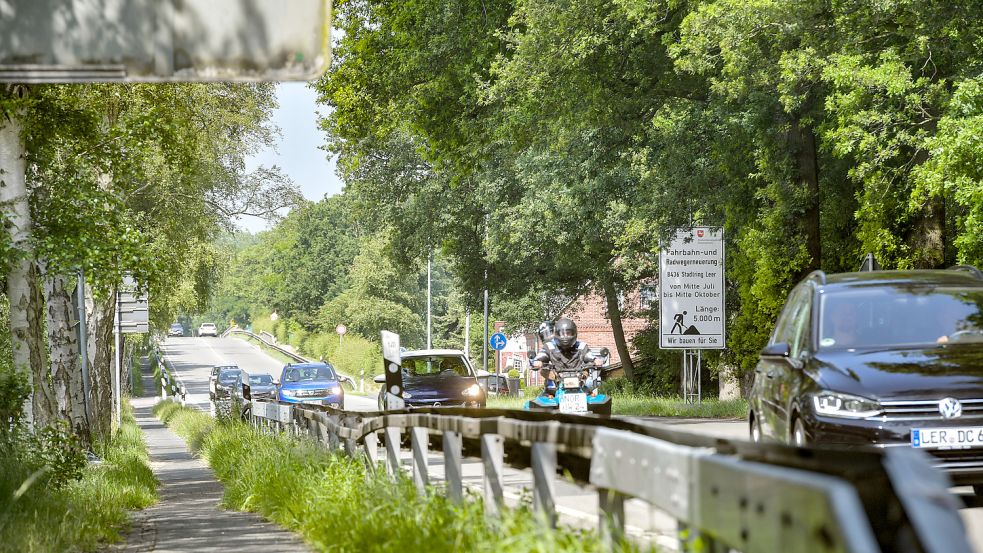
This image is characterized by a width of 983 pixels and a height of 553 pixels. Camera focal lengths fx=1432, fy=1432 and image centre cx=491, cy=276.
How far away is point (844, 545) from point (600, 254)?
45238 millimetres

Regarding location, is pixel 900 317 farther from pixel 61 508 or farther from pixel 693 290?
pixel 693 290

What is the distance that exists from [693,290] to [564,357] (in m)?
14.3

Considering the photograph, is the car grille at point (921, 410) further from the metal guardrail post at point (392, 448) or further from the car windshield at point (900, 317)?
the metal guardrail post at point (392, 448)

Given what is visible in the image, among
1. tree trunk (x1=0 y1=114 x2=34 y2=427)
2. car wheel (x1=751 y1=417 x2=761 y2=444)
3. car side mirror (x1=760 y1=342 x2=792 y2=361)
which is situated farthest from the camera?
tree trunk (x1=0 y1=114 x2=34 y2=427)

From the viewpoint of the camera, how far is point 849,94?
71.3 feet

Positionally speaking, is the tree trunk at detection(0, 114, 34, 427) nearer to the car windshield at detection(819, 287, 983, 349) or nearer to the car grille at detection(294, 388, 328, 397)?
the car windshield at detection(819, 287, 983, 349)

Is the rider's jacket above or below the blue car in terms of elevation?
above

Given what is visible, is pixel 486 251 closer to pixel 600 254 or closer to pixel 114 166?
pixel 600 254

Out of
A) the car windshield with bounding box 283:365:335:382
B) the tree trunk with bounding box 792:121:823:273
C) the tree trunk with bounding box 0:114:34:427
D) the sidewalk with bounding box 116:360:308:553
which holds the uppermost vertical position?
the tree trunk with bounding box 792:121:823:273

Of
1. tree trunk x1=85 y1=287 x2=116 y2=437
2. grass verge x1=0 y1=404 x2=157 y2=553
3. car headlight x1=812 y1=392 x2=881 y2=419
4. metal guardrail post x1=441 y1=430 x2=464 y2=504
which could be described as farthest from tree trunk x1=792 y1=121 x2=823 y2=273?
metal guardrail post x1=441 y1=430 x2=464 y2=504

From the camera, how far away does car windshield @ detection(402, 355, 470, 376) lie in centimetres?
2659

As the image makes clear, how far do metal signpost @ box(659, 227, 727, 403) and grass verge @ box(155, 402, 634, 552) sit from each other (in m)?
14.7

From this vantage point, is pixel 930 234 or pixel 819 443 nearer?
pixel 819 443

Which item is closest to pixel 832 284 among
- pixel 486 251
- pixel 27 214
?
pixel 27 214
